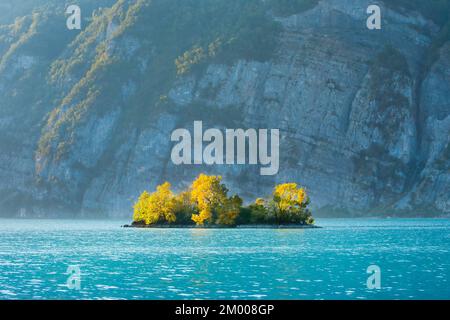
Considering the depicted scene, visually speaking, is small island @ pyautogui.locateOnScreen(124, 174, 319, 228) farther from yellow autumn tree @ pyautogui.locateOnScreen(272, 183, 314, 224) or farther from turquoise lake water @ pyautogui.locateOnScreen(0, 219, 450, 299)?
turquoise lake water @ pyautogui.locateOnScreen(0, 219, 450, 299)

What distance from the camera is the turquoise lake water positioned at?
191ft

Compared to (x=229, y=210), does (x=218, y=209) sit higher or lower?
higher

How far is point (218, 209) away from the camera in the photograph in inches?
6713

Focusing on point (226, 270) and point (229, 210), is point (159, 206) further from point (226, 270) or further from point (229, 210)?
point (226, 270)

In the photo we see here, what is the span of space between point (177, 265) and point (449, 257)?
29514mm

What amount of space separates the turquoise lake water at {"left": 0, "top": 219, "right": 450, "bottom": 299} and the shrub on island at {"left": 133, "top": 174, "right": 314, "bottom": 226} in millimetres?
50091

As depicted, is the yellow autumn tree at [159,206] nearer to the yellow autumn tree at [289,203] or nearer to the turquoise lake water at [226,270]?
the yellow autumn tree at [289,203]

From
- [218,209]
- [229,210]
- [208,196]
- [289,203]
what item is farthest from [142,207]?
[289,203]

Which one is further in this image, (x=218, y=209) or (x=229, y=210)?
(x=218, y=209)

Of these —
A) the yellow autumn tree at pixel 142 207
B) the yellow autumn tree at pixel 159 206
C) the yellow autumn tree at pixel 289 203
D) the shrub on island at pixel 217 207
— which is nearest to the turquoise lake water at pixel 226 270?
the yellow autumn tree at pixel 289 203

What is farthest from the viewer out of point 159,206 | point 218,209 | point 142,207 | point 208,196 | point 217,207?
point 142,207

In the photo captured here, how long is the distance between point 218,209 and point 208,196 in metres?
4.49
